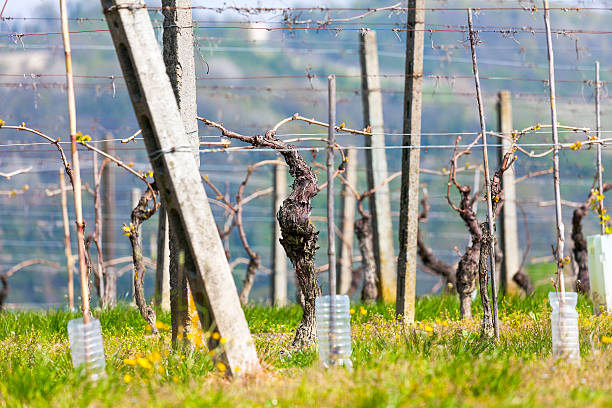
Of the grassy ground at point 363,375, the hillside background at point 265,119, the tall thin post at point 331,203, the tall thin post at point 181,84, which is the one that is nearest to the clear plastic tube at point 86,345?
the grassy ground at point 363,375

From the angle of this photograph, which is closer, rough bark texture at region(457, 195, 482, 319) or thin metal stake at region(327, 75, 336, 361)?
thin metal stake at region(327, 75, 336, 361)

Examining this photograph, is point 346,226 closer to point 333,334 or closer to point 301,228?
point 301,228

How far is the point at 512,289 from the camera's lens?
1044 centimetres

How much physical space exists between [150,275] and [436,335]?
12.9 metres

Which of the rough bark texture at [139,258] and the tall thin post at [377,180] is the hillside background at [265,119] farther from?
the rough bark texture at [139,258]

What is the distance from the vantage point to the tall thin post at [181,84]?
552 centimetres

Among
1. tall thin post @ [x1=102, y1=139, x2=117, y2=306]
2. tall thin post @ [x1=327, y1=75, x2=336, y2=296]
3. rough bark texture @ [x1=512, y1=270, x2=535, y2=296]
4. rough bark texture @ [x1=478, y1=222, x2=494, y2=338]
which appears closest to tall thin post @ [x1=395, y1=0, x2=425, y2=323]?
rough bark texture @ [x1=478, y1=222, x2=494, y2=338]

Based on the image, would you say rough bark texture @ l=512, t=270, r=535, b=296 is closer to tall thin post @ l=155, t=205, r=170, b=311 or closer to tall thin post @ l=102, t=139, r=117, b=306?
tall thin post @ l=155, t=205, r=170, b=311

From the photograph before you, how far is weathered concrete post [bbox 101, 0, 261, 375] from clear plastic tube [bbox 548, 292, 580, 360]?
2.02m

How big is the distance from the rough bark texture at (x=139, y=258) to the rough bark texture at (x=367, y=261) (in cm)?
366

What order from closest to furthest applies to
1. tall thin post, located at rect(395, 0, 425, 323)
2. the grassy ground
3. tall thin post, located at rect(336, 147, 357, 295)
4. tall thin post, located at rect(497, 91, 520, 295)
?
the grassy ground
tall thin post, located at rect(395, 0, 425, 323)
tall thin post, located at rect(497, 91, 520, 295)
tall thin post, located at rect(336, 147, 357, 295)

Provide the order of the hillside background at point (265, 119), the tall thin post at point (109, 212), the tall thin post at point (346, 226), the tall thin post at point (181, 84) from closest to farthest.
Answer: the tall thin post at point (181, 84), the tall thin post at point (109, 212), the tall thin post at point (346, 226), the hillside background at point (265, 119)

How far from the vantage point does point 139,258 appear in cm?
701

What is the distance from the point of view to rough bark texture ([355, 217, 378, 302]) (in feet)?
32.3
